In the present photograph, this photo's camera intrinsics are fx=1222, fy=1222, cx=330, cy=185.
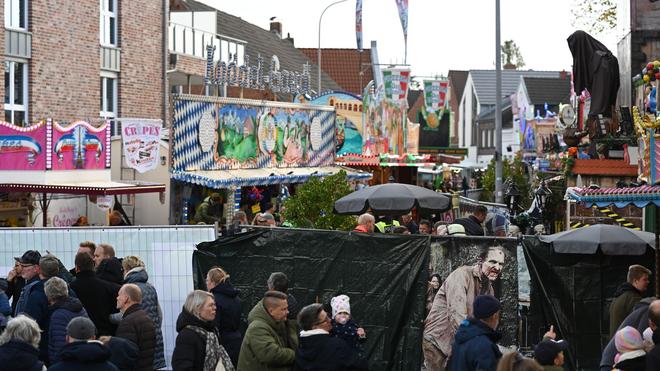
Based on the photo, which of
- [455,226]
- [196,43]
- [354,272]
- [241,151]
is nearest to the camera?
[354,272]

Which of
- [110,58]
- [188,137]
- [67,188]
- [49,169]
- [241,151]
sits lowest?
[67,188]

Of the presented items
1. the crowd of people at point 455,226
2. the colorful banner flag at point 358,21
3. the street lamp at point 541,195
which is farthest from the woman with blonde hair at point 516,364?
the colorful banner flag at point 358,21

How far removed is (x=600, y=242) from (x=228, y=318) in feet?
12.5

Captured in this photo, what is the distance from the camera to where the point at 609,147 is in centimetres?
2000

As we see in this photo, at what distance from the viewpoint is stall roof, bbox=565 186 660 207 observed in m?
12.3

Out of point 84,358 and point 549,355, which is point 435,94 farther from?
point 84,358

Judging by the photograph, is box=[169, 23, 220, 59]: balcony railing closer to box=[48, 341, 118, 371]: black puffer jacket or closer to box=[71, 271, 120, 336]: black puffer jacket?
box=[71, 271, 120, 336]: black puffer jacket

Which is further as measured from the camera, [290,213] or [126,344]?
[290,213]

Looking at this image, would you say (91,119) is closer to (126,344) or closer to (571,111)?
(571,111)

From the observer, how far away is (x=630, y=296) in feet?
35.6

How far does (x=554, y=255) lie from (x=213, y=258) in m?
3.62

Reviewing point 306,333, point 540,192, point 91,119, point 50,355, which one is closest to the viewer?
point 306,333

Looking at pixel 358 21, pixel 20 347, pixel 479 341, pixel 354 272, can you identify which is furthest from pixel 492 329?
pixel 358 21

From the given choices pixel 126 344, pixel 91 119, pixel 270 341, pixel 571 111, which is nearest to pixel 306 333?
pixel 270 341
